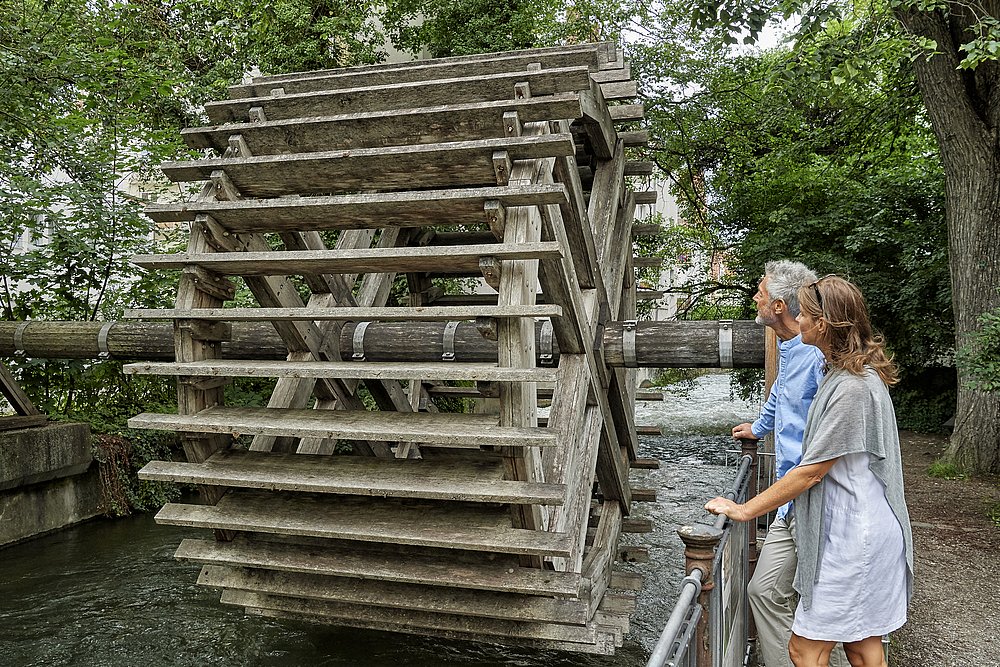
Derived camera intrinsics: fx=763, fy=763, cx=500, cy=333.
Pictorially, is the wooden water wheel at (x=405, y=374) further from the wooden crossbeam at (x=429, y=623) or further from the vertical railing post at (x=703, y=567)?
the vertical railing post at (x=703, y=567)

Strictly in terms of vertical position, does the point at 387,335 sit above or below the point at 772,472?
above

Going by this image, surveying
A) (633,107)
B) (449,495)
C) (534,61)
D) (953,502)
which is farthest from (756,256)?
(449,495)

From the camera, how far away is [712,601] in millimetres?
2125

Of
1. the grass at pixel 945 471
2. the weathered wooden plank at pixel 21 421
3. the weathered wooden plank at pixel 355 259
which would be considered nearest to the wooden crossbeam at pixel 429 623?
the weathered wooden plank at pixel 355 259

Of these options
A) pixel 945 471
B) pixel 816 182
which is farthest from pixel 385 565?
pixel 816 182

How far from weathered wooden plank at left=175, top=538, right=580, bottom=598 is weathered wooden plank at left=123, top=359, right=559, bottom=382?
33.9 inches

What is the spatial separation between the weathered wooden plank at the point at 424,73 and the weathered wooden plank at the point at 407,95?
39cm

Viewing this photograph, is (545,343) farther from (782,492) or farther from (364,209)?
(782,492)

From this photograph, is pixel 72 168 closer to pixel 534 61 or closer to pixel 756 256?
pixel 534 61

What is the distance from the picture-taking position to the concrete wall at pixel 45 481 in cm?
651

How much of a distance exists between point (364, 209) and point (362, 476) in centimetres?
118

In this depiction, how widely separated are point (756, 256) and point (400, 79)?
769 cm

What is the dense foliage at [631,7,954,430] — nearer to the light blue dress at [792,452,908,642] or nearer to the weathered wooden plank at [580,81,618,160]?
the weathered wooden plank at [580,81,618,160]

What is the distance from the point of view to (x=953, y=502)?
641cm
